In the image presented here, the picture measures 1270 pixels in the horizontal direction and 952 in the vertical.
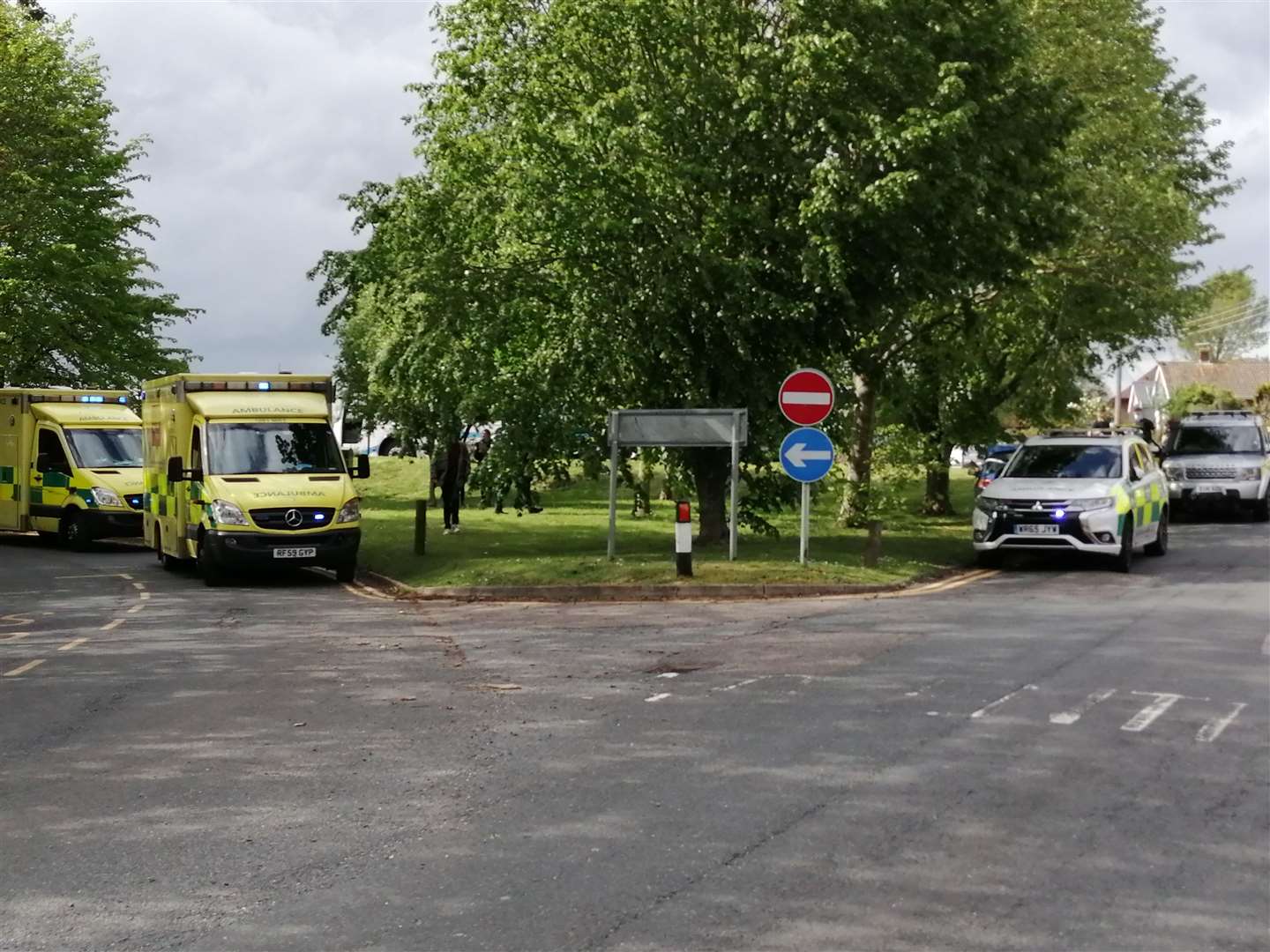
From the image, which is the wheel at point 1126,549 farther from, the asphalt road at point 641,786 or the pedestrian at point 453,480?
the pedestrian at point 453,480

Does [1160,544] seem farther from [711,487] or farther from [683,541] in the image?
[683,541]

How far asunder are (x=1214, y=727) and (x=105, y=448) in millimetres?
22635

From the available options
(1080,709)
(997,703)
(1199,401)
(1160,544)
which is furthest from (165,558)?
(1199,401)

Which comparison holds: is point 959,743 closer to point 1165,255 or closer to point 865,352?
point 865,352

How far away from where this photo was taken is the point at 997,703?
1038cm

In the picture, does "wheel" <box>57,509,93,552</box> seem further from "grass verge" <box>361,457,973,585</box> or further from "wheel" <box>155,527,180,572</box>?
"grass verge" <box>361,457,973,585</box>

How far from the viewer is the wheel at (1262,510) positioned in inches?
1340

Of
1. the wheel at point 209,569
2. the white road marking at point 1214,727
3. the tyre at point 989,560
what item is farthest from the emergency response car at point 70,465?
the white road marking at point 1214,727

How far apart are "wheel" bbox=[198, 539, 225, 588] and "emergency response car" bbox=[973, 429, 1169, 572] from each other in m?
10.1

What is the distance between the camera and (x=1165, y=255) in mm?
28188

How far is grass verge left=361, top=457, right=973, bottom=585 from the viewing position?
19047 millimetres

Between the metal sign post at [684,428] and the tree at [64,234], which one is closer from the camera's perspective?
→ the metal sign post at [684,428]

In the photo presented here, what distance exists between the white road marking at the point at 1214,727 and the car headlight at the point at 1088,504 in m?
10.6

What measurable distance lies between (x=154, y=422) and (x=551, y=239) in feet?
22.1
